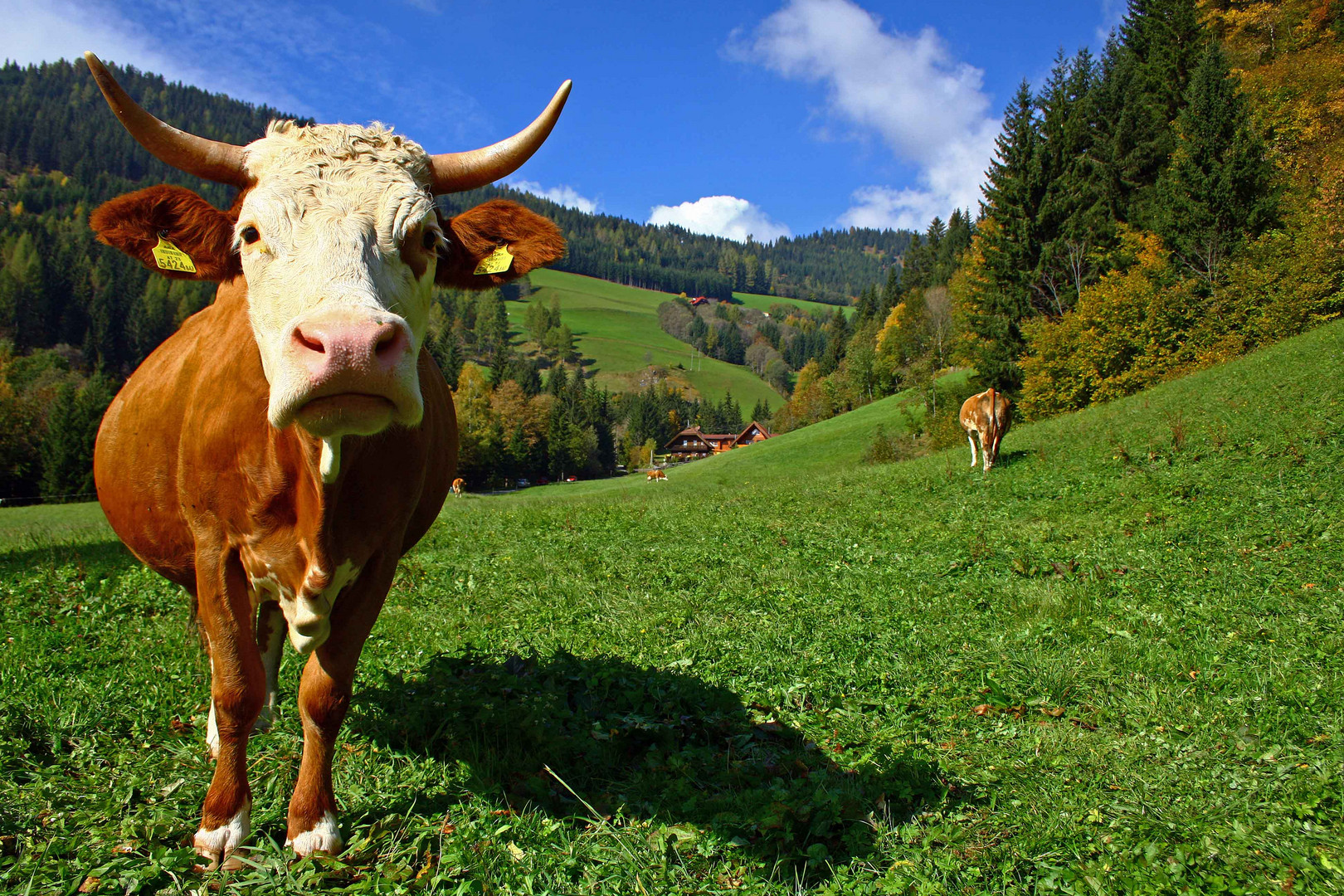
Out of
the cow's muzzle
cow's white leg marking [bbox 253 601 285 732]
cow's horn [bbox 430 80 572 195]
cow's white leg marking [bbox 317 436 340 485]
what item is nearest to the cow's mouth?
the cow's muzzle

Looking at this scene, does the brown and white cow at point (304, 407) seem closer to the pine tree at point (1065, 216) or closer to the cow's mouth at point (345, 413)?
the cow's mouth at point (345, 413)

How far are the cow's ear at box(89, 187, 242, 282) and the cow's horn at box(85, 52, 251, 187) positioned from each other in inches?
6.8

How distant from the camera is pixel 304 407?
8.01 feet

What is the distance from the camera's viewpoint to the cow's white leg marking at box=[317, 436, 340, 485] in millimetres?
2949

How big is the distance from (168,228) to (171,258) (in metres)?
0.14

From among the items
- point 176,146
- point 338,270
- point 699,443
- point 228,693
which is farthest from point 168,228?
point 699,443

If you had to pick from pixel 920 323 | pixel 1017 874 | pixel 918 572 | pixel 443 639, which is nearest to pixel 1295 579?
pixel 918 572

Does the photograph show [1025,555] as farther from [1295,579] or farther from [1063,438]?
[1063,438]

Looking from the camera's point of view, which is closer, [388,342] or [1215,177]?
[388,342]

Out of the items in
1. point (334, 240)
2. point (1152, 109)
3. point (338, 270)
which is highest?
point (1152, 109)

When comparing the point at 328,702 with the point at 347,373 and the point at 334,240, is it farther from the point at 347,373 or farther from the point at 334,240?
the point at 334,240

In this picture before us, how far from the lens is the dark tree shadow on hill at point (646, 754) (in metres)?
3.58

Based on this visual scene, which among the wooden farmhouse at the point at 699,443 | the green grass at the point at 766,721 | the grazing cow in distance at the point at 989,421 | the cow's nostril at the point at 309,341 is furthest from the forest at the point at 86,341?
the cow's nostril at the point at 309,341

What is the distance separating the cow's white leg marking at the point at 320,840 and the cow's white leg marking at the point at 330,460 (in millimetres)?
1664
